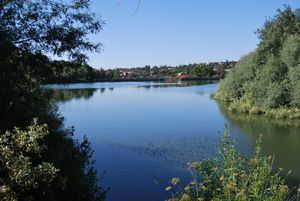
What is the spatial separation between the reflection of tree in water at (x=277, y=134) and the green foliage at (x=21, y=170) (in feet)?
37.2

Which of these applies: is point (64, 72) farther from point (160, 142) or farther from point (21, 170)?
point (160, 142)

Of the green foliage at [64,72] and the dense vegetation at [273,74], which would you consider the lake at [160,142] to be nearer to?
the green foliage at [64,72]

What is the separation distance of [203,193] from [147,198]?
7735 millimetres

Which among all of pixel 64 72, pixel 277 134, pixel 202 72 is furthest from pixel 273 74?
pixel 202 72

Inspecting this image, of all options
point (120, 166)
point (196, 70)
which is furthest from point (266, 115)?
point (196, 70)

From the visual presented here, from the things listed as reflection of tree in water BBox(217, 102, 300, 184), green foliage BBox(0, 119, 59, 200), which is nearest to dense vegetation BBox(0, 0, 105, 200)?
green foliage BBox(0, 119, 59, 200)

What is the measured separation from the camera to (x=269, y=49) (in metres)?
48.9

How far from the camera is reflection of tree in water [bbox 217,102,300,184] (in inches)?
781

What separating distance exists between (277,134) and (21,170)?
24.8 metres

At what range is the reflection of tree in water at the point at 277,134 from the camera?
65.1 feet

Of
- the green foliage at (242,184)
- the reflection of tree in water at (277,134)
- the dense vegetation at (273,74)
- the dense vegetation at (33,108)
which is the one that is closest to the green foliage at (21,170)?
the dense vegetation at (33,108)

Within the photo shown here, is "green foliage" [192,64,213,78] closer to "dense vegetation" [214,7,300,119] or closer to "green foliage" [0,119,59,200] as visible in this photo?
"dense vegetation" [214,7,300,119]

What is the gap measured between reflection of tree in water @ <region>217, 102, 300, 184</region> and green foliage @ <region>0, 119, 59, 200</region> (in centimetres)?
1134

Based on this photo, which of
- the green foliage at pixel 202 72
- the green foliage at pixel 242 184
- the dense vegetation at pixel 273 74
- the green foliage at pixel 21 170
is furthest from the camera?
the green foliage at pixel 202 72
